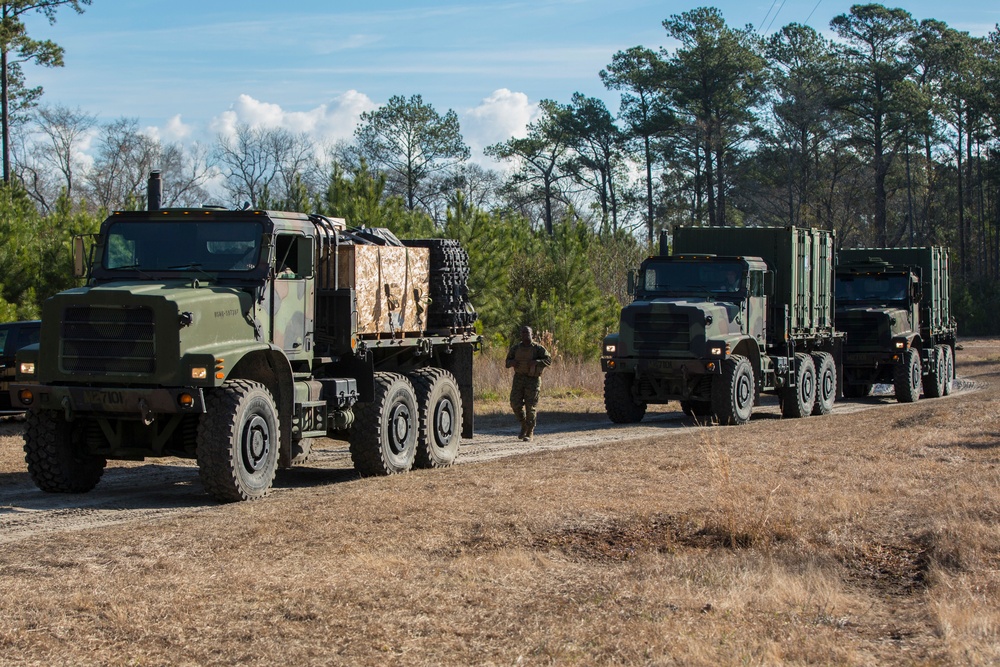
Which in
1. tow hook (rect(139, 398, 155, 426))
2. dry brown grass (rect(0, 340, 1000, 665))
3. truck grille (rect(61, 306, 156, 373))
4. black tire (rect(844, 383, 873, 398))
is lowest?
dry brown grass (rect(0, 340, 1000, 665))

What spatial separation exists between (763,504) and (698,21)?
45.6 m

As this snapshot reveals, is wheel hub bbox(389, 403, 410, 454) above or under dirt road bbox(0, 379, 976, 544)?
above

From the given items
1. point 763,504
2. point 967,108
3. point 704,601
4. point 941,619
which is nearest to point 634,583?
point 704,601

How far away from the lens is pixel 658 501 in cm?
1060

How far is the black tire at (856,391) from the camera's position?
91.2 ft

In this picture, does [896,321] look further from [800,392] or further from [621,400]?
[621,400]

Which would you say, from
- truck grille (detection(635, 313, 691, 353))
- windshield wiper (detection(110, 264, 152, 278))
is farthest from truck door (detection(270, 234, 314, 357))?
truck grille (detection(635, 313, 691, 353))

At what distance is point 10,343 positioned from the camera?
59.7 feet

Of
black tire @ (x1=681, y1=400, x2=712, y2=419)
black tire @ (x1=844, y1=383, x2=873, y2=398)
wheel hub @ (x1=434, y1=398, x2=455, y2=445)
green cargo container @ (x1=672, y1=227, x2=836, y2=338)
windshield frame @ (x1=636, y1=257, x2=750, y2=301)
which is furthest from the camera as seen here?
black tire @ (x1=844, y1=383, x2=873, y2=398)

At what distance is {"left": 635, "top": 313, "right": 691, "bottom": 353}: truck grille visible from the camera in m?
19.1

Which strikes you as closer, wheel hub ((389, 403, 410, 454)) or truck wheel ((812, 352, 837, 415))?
wheel hub ((389, 403, 410, 454))

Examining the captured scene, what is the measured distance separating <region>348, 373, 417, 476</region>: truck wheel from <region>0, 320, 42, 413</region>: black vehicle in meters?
7.25

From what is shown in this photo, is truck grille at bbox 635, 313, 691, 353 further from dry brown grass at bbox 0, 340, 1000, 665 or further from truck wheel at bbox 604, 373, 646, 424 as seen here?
dry brown grass at bbox 0, 340, 1000, 665

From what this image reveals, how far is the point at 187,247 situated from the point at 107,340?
4.54 feet
